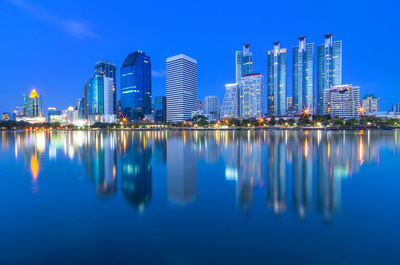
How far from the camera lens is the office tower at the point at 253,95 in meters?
188

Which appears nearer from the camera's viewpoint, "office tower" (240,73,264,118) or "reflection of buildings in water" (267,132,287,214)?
"reflection of buildings in water" (267,132,287,214)

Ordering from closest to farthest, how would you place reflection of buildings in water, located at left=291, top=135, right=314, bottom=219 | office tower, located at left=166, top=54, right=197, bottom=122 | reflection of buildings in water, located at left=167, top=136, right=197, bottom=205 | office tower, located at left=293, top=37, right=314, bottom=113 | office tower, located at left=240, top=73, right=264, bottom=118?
Result: reflection of buildings in water, located at left=291, top=135, right=314, bottom=219, reflection of buildings in water, located at left=167, top=136, right=197, bottom=205, office tower, located at left=166, top=54, right=197, bottom=122, office tower, located at left=240, top=73, right=264, bottom=118, office tower, located at left=293, top=37, right=314, bottom=113

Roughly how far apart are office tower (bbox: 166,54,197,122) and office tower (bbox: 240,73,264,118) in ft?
155

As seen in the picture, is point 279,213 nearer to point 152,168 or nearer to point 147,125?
point 152,168

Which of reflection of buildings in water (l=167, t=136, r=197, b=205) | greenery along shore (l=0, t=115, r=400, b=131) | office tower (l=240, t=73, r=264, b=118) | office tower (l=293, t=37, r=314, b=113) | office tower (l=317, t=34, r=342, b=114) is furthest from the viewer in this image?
office tower (l=293, t=37, r=314, b=113)

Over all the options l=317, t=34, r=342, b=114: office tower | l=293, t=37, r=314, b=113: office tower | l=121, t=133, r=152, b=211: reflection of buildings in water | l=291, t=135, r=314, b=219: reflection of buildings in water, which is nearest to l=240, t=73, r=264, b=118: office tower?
l=293, t=37, r=314, b=113: office tower

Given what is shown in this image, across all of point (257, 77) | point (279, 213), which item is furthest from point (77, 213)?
point (257, 77)

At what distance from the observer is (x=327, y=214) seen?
789 cm

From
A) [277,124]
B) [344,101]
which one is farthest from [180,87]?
[344,101]

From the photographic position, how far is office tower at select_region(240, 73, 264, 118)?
188000mm

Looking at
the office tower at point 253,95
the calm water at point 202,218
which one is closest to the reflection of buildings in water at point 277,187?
the calm water at point 202,218

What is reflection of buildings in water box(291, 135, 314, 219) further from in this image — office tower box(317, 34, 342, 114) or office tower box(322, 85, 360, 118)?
office tower box(317, 34, 342, 114)

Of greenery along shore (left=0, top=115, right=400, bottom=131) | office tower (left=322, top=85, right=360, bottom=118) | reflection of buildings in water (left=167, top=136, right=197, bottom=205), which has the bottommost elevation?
reflection of buildings in water (left=167, top=136, right=197, bottom=205)

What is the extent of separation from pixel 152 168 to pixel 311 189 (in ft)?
35.1
